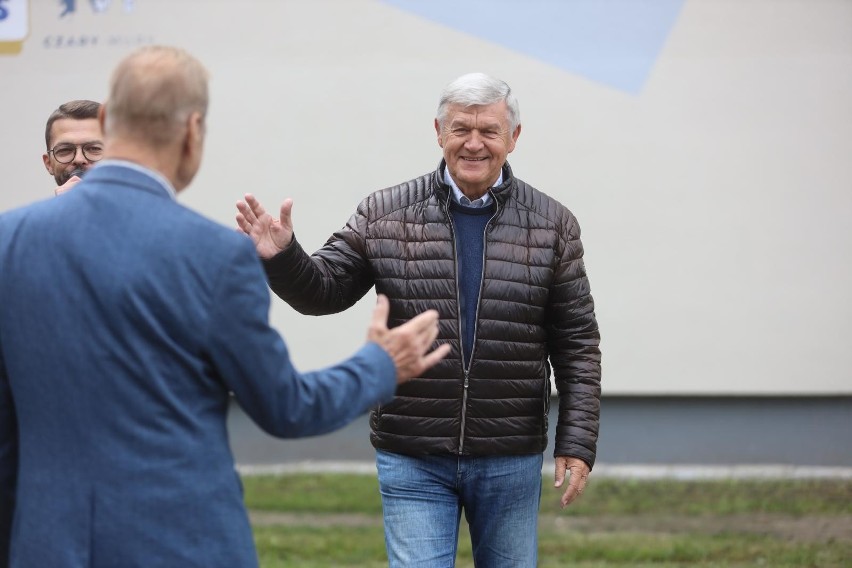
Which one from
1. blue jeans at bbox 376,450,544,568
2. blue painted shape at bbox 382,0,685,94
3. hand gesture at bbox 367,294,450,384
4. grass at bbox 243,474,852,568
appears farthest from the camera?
blue painted shape at bbox 382,0,685,94

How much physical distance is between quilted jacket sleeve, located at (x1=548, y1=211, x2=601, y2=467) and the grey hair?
0.43 metres

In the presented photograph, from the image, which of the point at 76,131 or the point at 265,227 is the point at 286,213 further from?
the point at 76,131

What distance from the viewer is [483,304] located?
149 inches

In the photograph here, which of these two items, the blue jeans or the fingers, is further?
the blue jeans

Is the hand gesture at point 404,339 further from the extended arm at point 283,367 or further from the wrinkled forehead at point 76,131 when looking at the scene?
the wrinkled forehead at point 76,131

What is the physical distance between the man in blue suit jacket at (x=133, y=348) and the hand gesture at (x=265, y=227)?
4.23ft

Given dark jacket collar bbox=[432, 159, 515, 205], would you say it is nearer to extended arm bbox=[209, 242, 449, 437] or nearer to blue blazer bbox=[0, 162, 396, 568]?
extended arm bbox=[209, 242, 449, 437]

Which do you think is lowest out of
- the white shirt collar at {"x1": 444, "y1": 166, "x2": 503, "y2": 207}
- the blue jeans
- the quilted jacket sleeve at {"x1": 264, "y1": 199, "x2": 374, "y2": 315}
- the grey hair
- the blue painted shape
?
the blue jeans

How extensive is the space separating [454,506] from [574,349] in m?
0.63

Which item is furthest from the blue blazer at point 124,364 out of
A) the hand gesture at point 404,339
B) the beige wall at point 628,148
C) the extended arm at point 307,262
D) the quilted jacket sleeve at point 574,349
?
the beige wall at point 628,148

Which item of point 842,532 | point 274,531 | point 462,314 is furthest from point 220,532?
point 842,532

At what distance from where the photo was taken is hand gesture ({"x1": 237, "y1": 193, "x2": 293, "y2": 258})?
3.74 m

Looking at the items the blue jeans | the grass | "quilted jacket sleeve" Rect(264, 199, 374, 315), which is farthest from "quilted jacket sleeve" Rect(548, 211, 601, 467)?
the grass

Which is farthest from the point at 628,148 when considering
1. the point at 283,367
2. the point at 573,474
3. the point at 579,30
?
the point at 283,367
